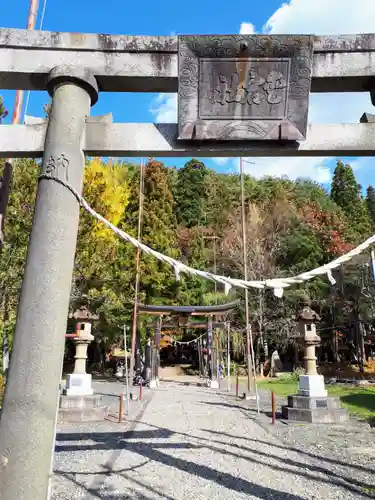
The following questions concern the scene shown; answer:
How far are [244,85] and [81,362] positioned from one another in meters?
9.51

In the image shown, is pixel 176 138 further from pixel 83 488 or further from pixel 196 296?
pixel 196 296

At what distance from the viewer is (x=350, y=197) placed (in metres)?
35.9

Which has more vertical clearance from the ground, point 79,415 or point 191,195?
point 191,195

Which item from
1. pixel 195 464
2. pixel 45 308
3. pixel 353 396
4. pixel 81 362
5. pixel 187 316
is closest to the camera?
pixel 45 308

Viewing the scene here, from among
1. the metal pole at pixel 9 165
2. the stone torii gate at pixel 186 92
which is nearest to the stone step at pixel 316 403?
the stone torii gate at pixel 186 92

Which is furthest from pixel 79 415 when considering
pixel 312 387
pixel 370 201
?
pixel 370 201

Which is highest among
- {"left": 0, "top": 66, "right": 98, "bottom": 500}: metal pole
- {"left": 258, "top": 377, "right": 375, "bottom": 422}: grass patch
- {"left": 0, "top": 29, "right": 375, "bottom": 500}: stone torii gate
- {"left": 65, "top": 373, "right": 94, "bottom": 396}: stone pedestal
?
{"left": 0, "top": 29, "right": 375, "bottom": 500}: stone torii gate

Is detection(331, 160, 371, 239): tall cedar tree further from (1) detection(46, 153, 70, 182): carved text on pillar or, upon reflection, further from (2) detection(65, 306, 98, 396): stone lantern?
(1) detection(46, 153, 70, 182): carved text on pillar

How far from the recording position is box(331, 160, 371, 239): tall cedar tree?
32.0 meters

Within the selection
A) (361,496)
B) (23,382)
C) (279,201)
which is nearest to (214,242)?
(279,201)

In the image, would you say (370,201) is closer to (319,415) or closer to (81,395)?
(319,415)

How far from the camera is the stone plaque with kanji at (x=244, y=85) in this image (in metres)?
3.33

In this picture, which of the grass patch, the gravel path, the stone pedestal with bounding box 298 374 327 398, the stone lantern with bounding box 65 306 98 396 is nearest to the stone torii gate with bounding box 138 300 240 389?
the grass patch

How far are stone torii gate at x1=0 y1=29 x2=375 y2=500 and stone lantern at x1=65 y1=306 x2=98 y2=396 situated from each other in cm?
811
